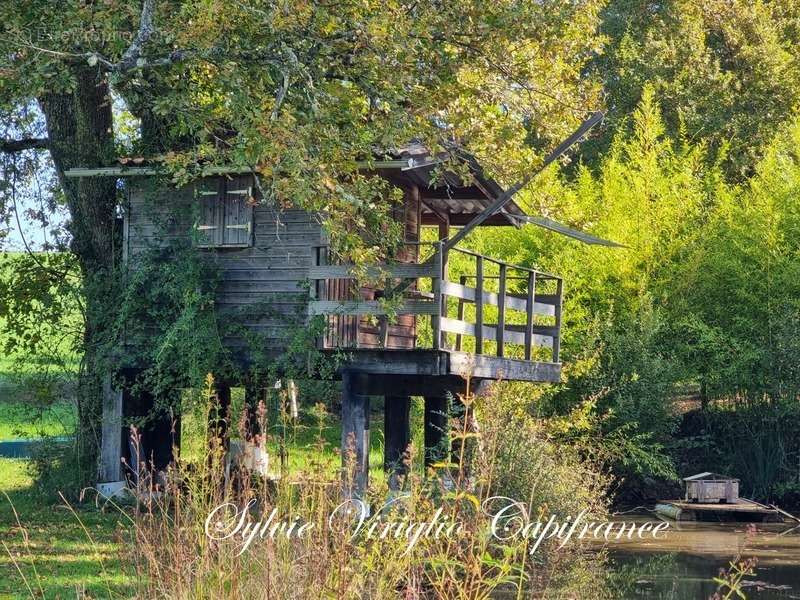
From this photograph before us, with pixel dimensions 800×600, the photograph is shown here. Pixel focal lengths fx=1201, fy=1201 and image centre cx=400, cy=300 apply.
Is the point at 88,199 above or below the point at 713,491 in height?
above

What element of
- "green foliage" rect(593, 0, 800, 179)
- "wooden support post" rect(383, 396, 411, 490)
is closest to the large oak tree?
"wooden support post" rect(383, 396, 411, 490)

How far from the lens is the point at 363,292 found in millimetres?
16391

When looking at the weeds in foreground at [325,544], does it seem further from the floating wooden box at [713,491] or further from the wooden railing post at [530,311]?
the floating wooden box at [713,491]

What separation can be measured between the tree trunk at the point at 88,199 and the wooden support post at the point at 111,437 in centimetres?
34

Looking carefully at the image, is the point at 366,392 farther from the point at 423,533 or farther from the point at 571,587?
the point at 423,533

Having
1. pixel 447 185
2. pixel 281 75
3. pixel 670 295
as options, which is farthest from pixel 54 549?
pixel 670 295

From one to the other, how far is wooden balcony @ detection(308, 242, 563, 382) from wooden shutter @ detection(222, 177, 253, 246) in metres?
1.35

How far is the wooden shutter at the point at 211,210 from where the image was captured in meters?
16.4

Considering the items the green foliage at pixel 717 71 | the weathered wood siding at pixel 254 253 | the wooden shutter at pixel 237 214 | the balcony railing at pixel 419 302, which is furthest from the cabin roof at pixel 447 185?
the green foliage at pixel 717 71

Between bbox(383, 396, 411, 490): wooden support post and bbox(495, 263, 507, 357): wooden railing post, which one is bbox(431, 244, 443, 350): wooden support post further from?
bbox(383, 396, 411, 490): wooden support post

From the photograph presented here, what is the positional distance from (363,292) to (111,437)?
4.23m

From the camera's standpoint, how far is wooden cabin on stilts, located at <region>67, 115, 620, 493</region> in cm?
1420

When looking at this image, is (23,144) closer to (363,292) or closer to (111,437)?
(111,437)

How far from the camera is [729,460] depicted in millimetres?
24938
